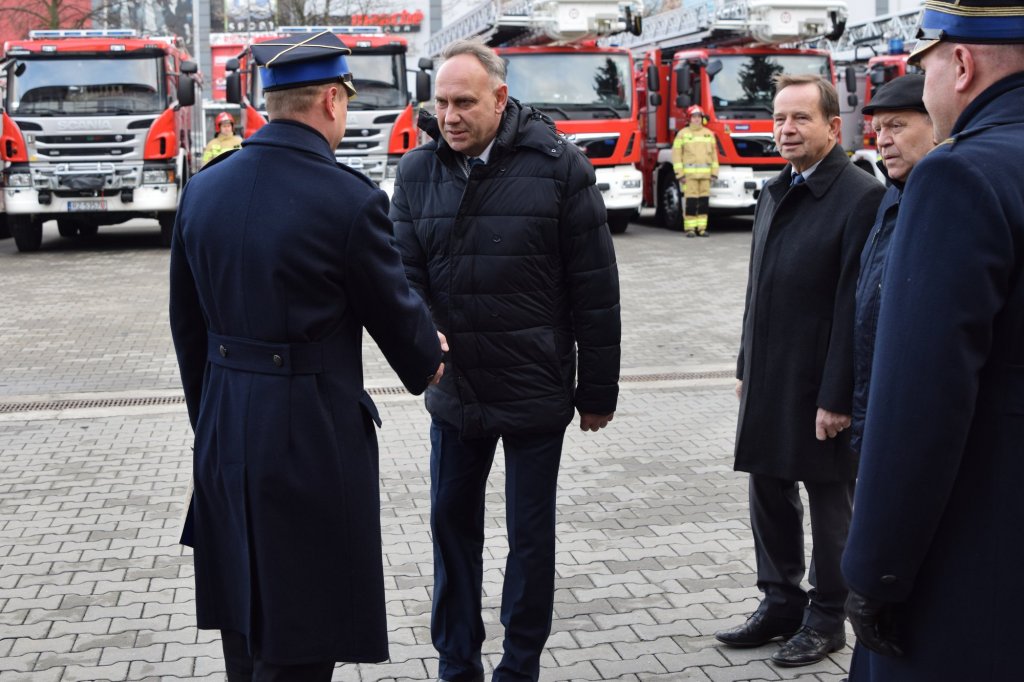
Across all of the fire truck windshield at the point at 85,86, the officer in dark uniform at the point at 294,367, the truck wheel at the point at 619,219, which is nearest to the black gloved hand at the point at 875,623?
the officer in dark uniform at the point at 294,367

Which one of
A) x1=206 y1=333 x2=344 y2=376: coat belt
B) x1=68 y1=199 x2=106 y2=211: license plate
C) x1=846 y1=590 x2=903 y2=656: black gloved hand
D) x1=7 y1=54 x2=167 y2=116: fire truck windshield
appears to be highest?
x1=7 y1=54 x2=167 y2=116: fire truck windshield

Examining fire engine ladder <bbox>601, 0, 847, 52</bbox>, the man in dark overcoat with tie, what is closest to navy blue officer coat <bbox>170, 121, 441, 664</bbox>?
the man in dark overcoat with tie

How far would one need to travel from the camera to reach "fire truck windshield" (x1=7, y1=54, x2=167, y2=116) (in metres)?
18.7

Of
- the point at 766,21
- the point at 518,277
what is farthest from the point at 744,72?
the point at 518,277

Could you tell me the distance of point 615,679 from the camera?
4.07 m

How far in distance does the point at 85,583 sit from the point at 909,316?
380cm

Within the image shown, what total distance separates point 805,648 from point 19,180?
16590 mm

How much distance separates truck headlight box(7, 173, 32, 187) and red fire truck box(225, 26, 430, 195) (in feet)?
10.6

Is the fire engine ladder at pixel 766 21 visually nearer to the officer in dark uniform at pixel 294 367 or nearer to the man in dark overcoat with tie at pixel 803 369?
the man in dark overcoat with tie at pixel 803 369

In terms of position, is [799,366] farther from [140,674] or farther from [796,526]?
[140,674]

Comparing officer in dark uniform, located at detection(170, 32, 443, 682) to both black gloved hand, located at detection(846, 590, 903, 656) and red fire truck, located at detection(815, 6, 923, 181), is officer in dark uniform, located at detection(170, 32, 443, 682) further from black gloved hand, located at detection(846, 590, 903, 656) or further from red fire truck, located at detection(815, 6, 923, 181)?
red fire truck, located at detection(815, 6, 923, 181)

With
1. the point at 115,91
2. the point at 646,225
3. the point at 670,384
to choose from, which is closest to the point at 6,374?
the point at 670,384

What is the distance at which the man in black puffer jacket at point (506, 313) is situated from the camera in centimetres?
384

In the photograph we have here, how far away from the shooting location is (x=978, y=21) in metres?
2.22
